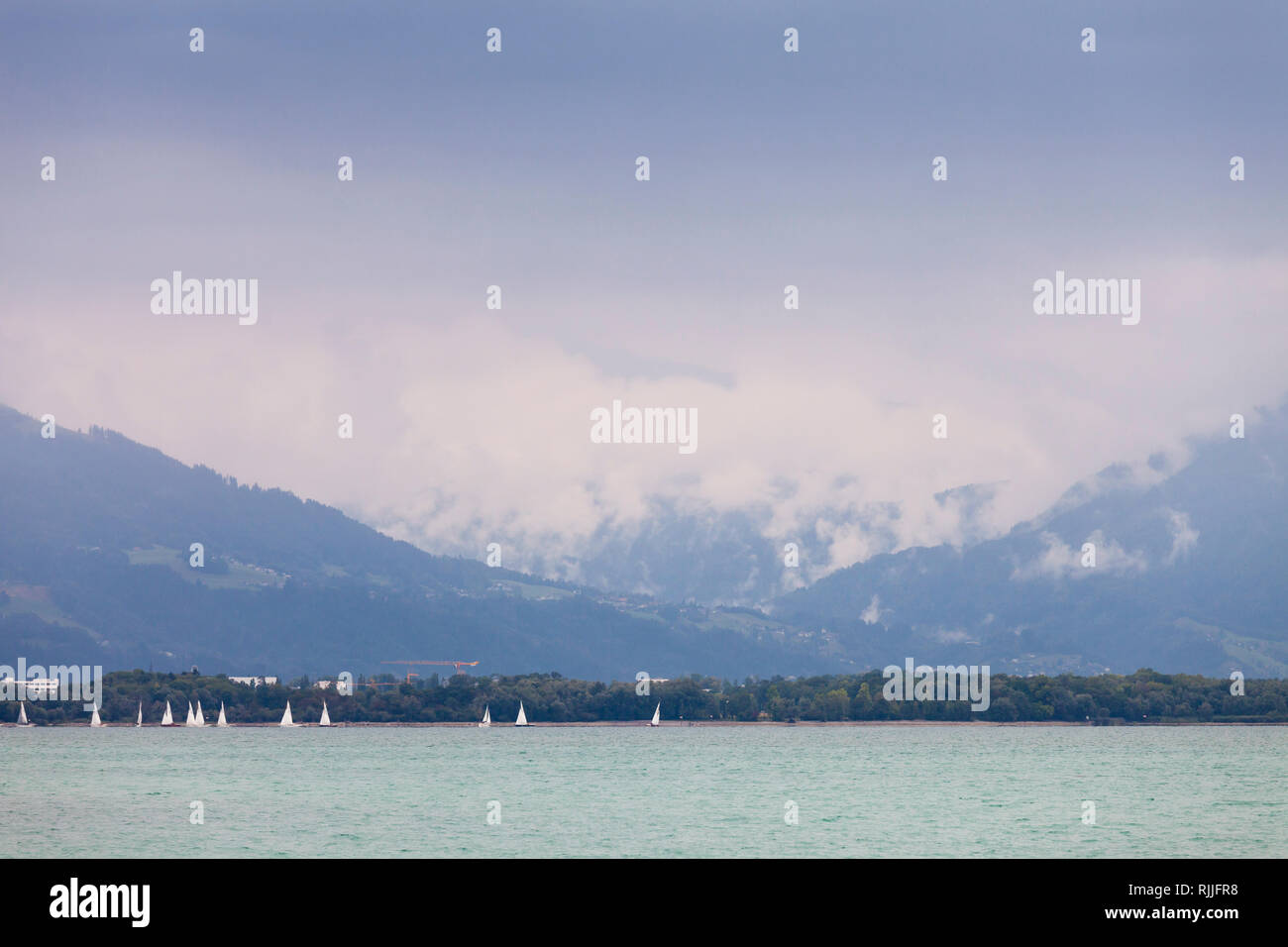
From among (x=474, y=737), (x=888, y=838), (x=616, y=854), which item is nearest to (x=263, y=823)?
(x=616, y=854)

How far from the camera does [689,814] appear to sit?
7294 centimetres

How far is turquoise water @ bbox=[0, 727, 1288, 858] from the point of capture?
58.8 metres

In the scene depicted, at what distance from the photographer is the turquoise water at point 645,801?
58844 millimetres

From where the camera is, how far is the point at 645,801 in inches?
3187

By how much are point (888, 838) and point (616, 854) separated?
13.5 m

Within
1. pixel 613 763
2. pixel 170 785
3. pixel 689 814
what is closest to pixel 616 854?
pixel 689 814

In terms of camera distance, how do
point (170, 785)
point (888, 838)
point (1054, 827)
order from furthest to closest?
1. point (170, 785)
2. point (1054, 827)
3. point (888, 838)

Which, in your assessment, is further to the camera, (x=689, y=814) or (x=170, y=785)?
(x=170, y=785)
